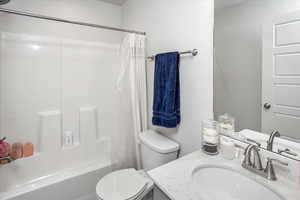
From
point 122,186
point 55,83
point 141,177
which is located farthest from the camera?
point 55,83

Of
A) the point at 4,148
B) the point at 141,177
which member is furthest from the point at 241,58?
the point at 4,148

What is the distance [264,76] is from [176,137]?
86cm

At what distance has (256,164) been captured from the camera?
2.86 ft

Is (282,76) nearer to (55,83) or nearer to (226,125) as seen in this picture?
(226,125)

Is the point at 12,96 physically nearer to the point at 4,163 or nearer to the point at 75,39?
the point at 4,163

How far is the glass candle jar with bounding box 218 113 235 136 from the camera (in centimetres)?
110

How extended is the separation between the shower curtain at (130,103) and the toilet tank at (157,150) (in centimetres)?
18

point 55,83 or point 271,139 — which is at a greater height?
point 55,83

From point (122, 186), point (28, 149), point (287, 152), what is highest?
point (287, 152)

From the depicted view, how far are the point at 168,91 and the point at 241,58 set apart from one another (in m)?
0.59

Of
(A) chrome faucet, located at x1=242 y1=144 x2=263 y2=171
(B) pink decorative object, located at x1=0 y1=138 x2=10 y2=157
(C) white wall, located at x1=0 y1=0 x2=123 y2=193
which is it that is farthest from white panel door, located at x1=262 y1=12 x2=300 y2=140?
(B) pink decorative object, located at x1=0 y1=138 x2=10 y2=157

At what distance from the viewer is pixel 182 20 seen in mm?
1356

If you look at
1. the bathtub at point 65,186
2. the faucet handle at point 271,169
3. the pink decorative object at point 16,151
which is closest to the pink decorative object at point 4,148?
the pink decorative object at point 16,151

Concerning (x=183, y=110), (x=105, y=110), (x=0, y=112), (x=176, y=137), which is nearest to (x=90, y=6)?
(x=105, y=110)
